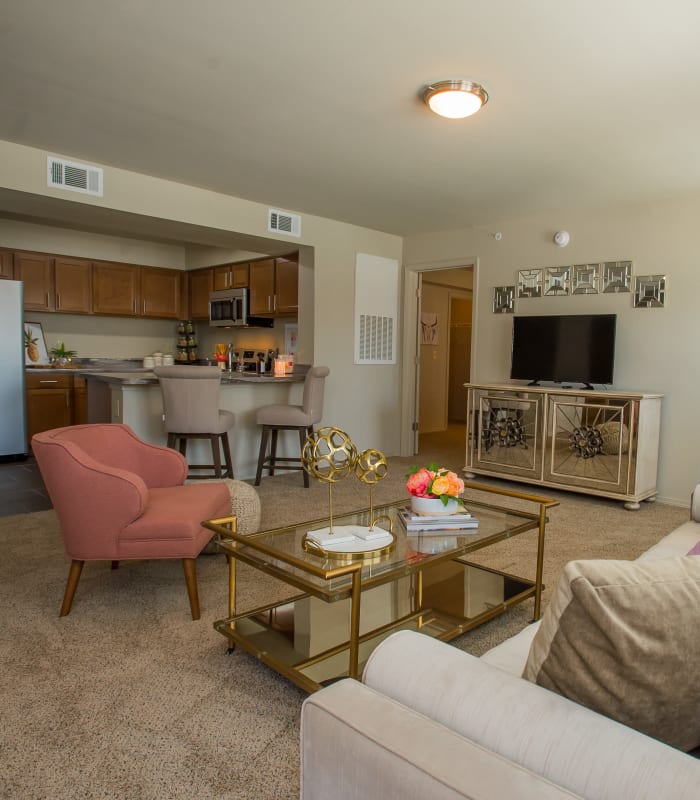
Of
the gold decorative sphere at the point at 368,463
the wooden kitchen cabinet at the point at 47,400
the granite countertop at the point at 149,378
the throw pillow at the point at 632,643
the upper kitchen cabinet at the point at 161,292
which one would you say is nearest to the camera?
the throw pillow at the point at 632,643

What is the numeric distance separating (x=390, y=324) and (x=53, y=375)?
3564 millimetres

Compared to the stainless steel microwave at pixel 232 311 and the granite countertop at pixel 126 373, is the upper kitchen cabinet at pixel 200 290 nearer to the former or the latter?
the stainless steel microwave at pixel 232 311

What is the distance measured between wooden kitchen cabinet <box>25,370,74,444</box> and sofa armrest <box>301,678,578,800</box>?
5.89 m

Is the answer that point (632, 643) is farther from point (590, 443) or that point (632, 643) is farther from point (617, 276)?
point (617, 276)

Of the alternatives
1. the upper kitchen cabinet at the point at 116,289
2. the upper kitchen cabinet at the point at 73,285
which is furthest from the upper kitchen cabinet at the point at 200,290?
the upper kitchen cabinet at the point at 73,285

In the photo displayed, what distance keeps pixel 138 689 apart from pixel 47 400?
16.1ft

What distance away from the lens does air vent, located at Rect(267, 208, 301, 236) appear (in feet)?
16.3

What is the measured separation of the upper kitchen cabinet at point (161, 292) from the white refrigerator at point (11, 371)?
6.06 feet

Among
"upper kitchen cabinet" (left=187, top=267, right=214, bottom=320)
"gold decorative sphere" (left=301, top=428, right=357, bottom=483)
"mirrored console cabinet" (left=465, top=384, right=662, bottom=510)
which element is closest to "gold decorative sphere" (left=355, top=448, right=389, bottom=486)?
"gold decorative sphere" (left=301, top=428, right=357, bottom=483)

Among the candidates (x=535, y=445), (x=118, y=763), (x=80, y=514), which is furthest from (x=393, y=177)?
(x=118, y=763)

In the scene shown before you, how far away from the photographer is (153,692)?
1902 mm

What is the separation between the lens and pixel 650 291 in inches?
179

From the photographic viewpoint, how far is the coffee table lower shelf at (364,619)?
194 centimetres

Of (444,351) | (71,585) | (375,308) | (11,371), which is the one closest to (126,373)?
(11,371)
